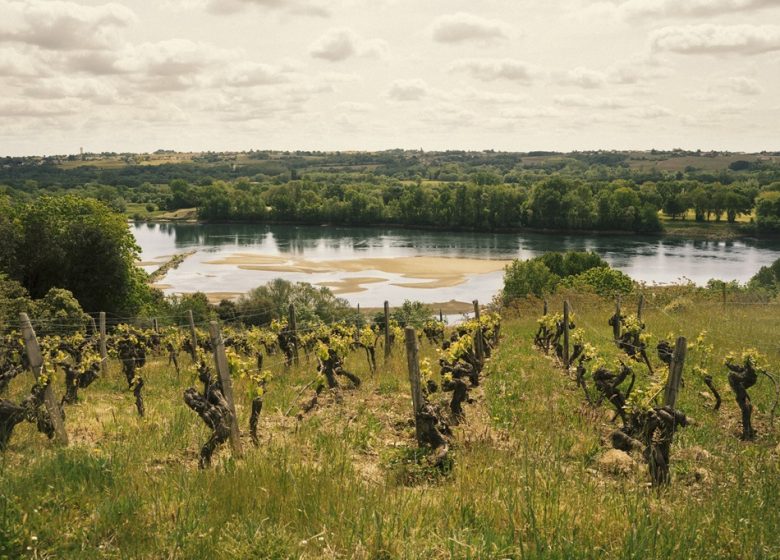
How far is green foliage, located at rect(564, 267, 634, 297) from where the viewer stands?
4014 centimetres

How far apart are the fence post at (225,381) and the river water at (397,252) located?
4531 centimetres

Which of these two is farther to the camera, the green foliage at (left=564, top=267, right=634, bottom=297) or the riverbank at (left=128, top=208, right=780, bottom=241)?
the riverbank at (left=128, top=208, right=780, bottom=241)

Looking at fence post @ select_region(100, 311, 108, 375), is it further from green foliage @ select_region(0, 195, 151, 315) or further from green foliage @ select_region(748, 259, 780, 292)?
green foliage @ select_region(748, 259, 780, 292)

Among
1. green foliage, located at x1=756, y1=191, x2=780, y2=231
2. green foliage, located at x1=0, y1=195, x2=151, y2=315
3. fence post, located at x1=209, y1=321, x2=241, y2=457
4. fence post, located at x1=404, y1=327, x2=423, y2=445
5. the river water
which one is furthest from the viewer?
green foliage, located at x1=756, y1=191, x2=780, y2=231

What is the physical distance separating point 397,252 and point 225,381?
81.9 meters

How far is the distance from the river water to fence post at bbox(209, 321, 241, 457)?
45.3 meters

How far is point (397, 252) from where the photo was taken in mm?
90000

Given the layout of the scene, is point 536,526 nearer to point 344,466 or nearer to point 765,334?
point 344,466

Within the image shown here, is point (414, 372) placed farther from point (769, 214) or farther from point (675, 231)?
point (675, 231)

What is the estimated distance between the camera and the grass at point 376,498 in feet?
16.5

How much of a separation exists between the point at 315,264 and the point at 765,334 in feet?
210

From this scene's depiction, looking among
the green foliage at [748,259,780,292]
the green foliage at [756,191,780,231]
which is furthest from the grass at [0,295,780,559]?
the green foliage at [756,191,780,231]

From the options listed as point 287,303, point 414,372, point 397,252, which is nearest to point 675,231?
point 397,252

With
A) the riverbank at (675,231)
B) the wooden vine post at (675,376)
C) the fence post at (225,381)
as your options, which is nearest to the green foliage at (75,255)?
the fence post at (225,381)
